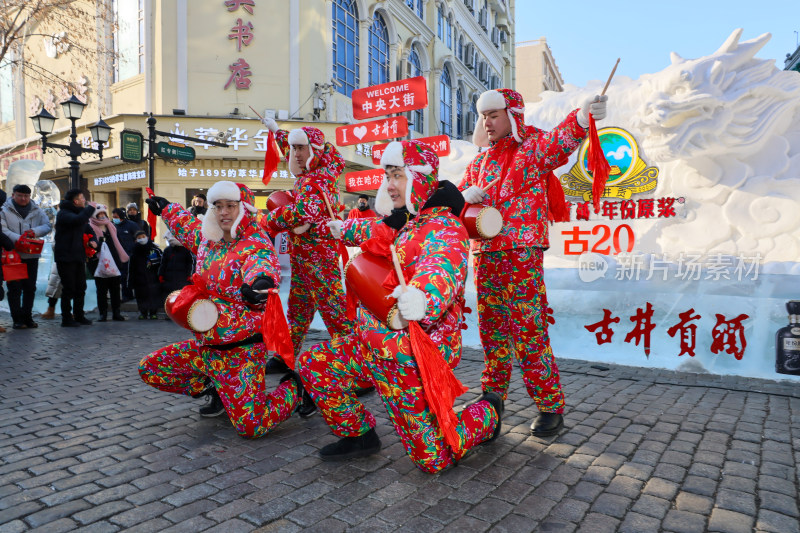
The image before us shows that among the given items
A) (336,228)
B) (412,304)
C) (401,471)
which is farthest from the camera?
(336,228)

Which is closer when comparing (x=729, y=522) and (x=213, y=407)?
(x=729, y=522)

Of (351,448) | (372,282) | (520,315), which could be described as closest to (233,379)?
(351,448)

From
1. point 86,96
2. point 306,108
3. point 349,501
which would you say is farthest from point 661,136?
point 86,96

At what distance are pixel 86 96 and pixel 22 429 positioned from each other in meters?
17.5

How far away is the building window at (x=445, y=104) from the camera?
75.7ft

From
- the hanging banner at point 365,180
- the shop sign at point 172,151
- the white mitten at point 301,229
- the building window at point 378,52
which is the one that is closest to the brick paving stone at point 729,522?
the white mitten at point 301,229

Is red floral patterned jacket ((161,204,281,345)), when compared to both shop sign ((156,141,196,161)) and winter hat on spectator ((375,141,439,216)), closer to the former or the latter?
winter hat on spectator ((375,141,439,216))

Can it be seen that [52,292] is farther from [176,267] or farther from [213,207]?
[213,207]

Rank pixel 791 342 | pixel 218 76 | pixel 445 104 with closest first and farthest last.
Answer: pixel 791 342, pixel 218 76, pixel 445 104

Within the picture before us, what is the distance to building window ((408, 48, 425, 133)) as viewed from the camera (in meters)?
20.7

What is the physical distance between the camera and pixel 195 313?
2.67 metres

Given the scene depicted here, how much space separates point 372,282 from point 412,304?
33cm

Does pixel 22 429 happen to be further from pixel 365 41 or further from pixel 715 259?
pixel 365 41

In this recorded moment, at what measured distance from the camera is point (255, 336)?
2961 millimetres
